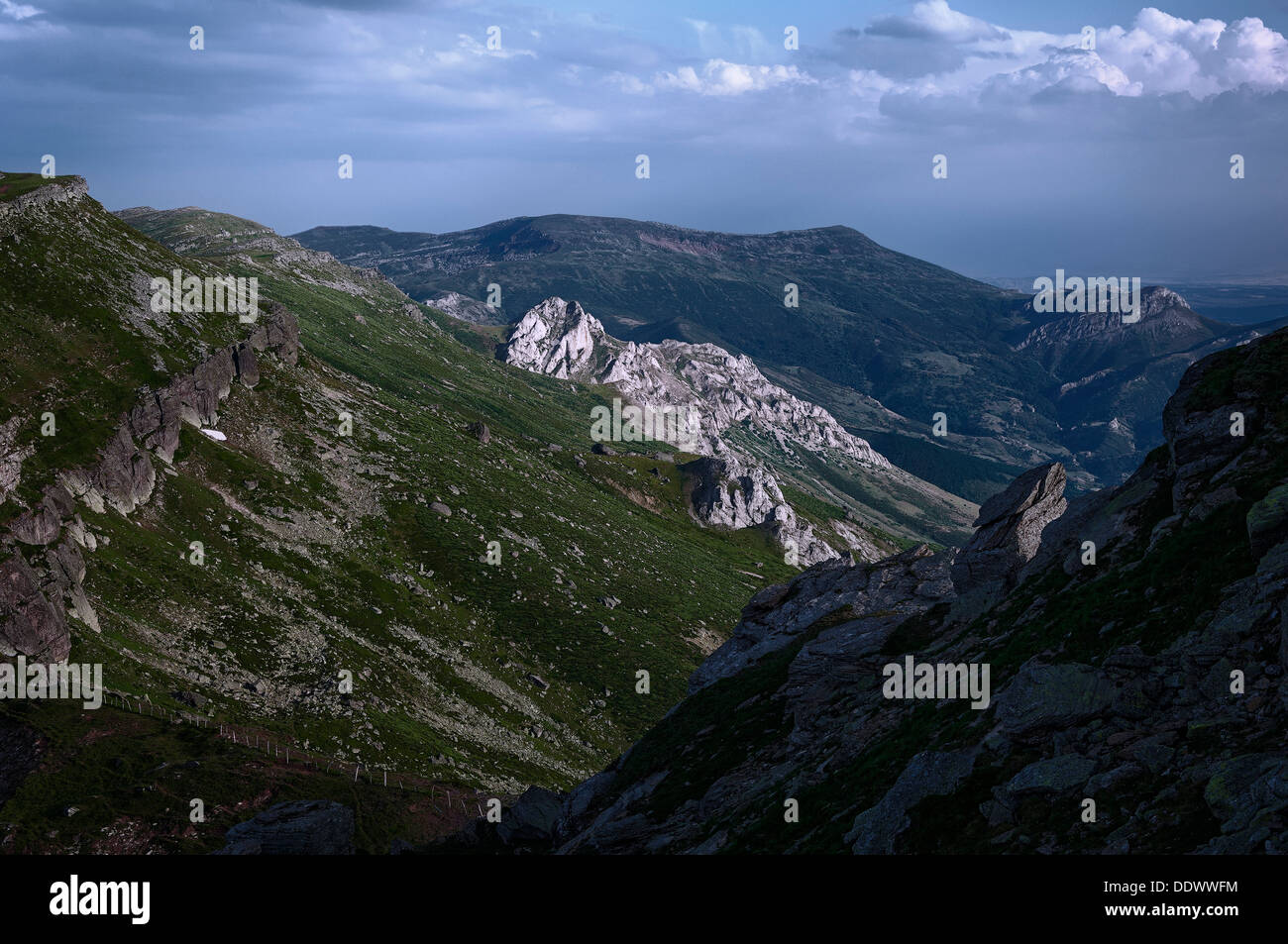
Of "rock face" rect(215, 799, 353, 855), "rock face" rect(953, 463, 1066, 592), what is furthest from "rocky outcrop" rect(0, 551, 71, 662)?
"rock face" rect(953, 463, 1066, 592)

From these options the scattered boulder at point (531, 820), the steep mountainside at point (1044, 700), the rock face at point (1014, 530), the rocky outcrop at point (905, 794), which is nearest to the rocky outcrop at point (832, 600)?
the steep mountainside at point (1044, 700)

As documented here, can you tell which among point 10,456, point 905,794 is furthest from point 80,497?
point 905,794

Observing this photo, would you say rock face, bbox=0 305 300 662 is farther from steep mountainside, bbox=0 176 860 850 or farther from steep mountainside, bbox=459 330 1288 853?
steep mountainside, bbox=459 330 1288 853

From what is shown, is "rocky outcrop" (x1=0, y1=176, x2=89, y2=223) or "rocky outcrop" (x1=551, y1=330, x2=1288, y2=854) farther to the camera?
"rocky outcrop" (x1=0, y1=176, x2=89, y2=223)

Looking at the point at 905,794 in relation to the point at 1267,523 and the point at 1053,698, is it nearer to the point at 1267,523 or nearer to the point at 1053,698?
the point at 1053,698

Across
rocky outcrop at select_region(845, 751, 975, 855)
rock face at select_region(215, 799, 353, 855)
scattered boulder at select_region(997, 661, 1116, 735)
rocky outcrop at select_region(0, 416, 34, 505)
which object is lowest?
rock face at select_region(215, 799, 353, 855)

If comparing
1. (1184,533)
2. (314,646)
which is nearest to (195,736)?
(314,646)
